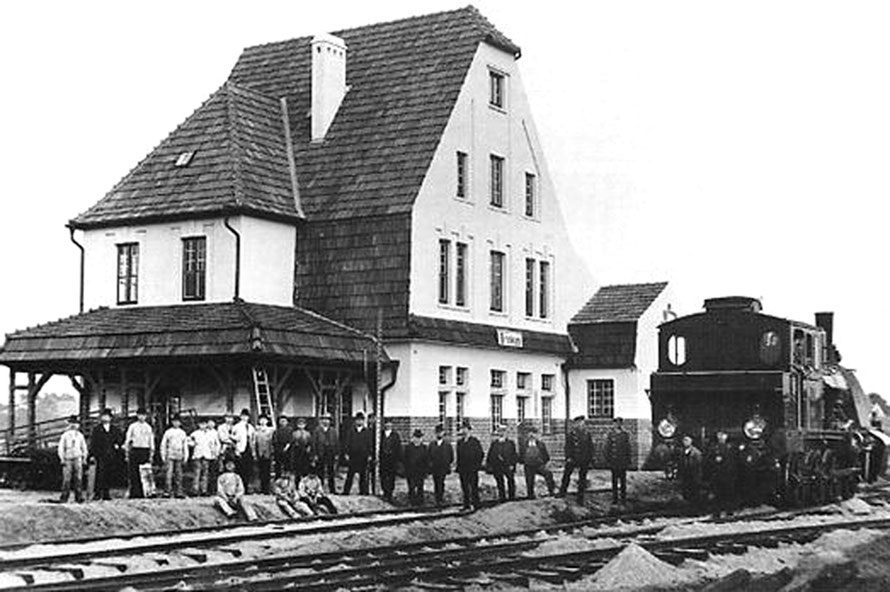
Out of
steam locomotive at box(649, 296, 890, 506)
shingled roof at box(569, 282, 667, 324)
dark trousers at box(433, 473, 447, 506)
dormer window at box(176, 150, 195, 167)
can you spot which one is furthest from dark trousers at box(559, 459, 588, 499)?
shingled roof at box(569, 282, 667, 324)

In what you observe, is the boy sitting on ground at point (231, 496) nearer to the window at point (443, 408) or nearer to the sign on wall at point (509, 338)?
the window at point (443, 408)

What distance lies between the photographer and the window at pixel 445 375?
3541 centimetres

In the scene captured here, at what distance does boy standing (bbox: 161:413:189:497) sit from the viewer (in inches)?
1037

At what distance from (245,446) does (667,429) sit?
28.5 ft

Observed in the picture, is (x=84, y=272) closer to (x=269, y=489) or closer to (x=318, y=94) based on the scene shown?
(x=318, y=94)

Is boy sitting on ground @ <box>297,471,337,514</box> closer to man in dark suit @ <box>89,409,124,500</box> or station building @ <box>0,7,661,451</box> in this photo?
man in dark suit @ <box>89,409,124,500</box>

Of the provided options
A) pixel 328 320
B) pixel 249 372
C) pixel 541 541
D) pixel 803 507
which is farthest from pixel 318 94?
pixel 541 541

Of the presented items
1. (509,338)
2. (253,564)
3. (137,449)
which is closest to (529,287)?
(509,338)

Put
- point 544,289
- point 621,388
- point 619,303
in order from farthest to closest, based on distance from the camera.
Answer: point 619,303
point 621,388
point 544,289

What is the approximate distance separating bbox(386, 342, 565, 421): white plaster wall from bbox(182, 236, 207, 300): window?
500 centimetres

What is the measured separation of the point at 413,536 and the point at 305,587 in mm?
7125

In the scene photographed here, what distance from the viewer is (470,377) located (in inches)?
1432

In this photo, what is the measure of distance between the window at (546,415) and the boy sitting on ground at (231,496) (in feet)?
52.7

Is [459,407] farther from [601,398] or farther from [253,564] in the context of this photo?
[253,564]
